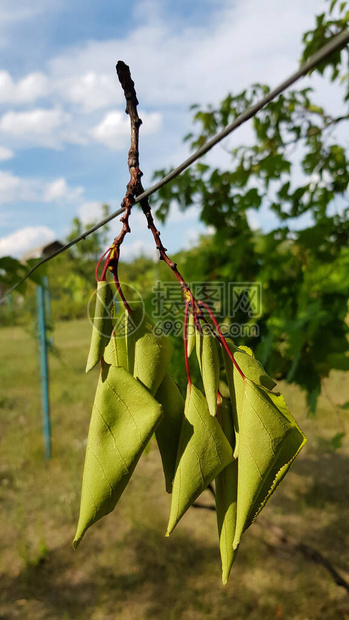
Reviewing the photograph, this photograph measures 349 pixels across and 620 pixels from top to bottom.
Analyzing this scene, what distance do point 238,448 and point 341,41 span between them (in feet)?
1.02

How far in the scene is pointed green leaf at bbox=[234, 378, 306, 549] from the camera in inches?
14.9

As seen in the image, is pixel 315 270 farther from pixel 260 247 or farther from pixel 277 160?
pixel 277 160

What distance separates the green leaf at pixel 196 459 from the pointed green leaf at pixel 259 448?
0.02 m

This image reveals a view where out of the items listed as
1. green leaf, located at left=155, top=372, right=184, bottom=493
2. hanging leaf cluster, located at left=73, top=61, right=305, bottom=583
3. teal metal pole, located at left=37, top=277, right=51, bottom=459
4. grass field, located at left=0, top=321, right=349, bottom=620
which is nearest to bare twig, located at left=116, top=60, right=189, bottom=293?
hanging leaf cluster, located at left=73, top=61, right=305, bottom=583

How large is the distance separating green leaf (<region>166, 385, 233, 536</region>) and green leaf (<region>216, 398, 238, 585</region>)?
0.02 meters

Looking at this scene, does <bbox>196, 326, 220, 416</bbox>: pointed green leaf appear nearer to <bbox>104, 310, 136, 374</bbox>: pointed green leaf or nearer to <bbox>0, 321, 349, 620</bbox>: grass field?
<bbox>104, 310, 136, 374</bbox>: pointed green leaf

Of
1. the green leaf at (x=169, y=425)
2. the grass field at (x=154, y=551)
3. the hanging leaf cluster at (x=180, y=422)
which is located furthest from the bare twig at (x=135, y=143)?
the grass field at (x=154, y=551)

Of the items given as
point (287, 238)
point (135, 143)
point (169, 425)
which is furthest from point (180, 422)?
point (287, 238)

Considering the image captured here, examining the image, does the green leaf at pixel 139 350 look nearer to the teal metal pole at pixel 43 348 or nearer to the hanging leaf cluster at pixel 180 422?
the hanging leaf cluster at pixel 180 422

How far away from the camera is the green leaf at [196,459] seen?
15.7 inches

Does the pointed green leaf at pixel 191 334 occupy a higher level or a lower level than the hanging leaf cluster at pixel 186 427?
higher

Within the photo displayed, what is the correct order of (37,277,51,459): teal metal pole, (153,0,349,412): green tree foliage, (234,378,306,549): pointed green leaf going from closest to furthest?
(234,378,306,549): pointed green leaf < (153,0,349,412): green tree foliage < (37,277,51,459): teal metal pole

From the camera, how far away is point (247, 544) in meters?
2.84

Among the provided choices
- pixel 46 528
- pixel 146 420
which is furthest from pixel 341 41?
pixel 46 528
